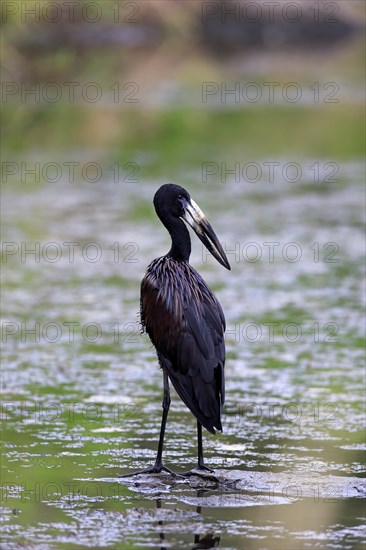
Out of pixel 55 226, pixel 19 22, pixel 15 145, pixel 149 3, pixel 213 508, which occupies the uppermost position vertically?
pixel 149 3

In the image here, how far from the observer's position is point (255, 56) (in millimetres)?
46000

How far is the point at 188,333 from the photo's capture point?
698 centimetres

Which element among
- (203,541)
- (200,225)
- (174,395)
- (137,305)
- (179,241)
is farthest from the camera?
(137,305)

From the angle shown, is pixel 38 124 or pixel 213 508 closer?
pixel 213 508

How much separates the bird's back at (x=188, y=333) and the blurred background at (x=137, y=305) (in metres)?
0.49

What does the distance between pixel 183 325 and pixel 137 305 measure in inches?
193

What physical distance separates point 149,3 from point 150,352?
4483 cm

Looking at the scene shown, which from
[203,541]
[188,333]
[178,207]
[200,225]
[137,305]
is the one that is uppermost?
[178,207]

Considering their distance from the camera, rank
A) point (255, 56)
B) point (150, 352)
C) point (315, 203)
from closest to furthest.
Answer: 1. point (150, 352)
2. point (315, 203)
3. point (255, 56)


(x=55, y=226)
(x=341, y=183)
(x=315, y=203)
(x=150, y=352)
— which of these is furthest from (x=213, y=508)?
(x=341, y=183)

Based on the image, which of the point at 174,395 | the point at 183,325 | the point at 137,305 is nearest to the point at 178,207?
the point at 183,325

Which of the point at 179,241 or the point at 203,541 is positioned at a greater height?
the point at 179,241

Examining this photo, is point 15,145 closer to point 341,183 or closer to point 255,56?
point 341,183

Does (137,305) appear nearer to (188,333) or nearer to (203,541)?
(188,333)
